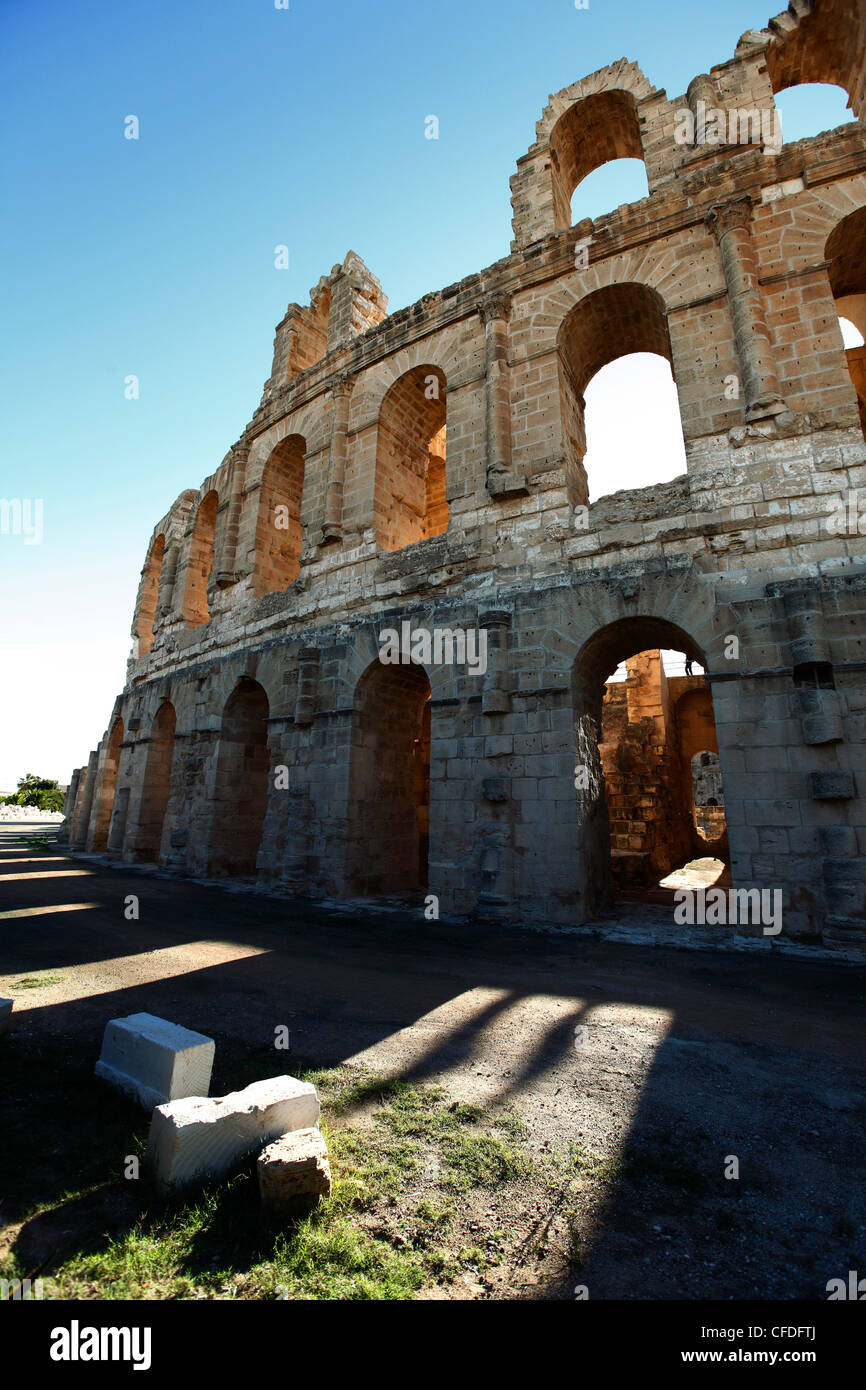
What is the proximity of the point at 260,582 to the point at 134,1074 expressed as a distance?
463 inches

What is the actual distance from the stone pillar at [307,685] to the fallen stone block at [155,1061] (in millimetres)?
7464

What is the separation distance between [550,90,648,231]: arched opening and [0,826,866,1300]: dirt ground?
11963 millimetres

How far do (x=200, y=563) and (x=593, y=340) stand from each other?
39.6ft

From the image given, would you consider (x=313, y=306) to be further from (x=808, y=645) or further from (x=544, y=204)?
(x=808, y=645)

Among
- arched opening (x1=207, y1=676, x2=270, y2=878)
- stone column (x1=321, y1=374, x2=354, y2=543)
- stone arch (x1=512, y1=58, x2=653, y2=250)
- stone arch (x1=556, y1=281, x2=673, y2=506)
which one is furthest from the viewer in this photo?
arched opening (x1=207, y1=676, x2=270, y2=878)

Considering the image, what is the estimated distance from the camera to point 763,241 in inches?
324

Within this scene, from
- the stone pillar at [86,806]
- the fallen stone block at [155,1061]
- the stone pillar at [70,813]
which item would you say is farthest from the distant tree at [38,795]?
the fallen stone block at [155,1061]

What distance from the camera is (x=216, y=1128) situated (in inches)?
89.3

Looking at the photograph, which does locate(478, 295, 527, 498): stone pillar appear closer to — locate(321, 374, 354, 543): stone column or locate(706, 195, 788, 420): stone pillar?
locate(706, 195, 788, 420): stone pillar

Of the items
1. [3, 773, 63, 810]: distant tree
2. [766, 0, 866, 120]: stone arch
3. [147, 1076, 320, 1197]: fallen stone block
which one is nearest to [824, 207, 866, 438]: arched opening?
[766, 0, 866, 120]: stone arch

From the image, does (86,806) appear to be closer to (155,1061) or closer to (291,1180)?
(155,1061)

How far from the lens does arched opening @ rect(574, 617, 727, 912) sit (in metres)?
8.06
